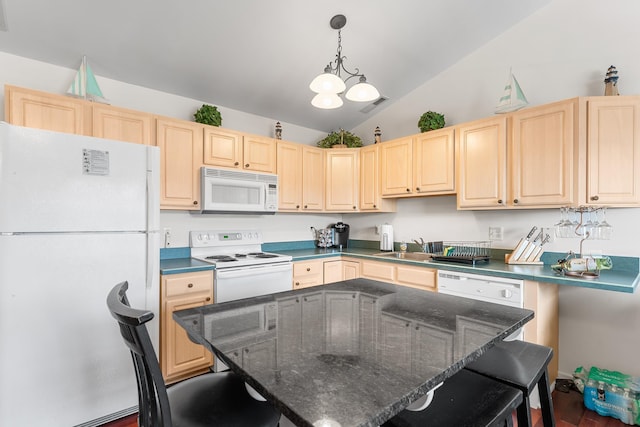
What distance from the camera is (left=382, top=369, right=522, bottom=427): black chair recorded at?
0.90 meters

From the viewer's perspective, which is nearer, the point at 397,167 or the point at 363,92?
the point at 363,92

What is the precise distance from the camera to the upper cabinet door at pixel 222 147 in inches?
112

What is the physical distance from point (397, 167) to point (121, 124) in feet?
8.33

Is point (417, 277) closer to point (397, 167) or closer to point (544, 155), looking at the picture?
point (397, 167)

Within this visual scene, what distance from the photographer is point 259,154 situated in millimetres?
3178

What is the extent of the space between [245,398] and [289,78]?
9.04 ft

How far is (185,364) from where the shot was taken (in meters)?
2.41

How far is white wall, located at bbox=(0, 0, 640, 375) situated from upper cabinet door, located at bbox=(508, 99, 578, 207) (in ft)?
1.14

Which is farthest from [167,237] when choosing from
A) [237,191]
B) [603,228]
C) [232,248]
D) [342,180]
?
[603,228]

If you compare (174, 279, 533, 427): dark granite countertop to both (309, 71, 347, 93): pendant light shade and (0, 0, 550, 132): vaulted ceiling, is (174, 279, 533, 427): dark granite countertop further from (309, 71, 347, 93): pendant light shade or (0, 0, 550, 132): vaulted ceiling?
(0, 0, 550, 132): vaulted ceiling

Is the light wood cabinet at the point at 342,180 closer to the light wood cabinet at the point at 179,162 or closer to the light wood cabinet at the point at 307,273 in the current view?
the light wood cabinet at the point at 307,273

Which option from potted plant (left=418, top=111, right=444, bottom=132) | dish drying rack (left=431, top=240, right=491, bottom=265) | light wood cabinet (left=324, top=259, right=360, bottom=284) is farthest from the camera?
light wood cabinet (left=324, top=259, right=360, bottom=284)

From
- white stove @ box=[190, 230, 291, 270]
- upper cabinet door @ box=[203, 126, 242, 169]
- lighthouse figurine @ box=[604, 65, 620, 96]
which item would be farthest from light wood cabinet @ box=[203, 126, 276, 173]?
lighthouse figurine @ box=[604, 65, 620, 96]

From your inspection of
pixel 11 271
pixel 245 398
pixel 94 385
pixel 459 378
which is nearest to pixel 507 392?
pixel 459 378
